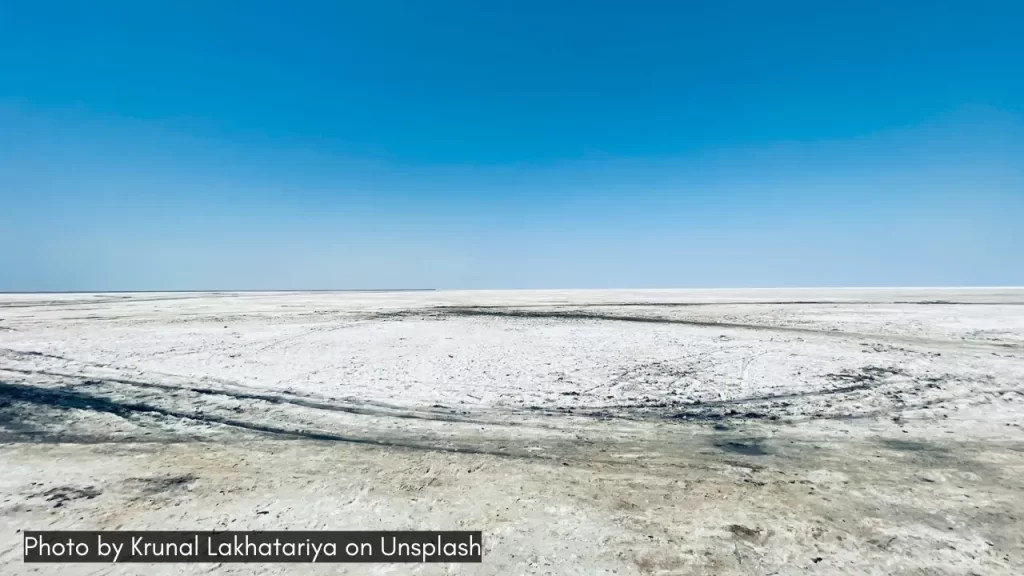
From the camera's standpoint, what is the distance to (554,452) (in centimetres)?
552

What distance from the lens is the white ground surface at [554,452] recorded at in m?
3.55

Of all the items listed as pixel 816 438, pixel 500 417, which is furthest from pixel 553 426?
pixel 816 438

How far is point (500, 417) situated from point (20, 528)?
522 centimetres

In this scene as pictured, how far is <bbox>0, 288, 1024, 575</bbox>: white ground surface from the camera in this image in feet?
11.7

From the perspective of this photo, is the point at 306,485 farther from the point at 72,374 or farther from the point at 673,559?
the point at 72,374
